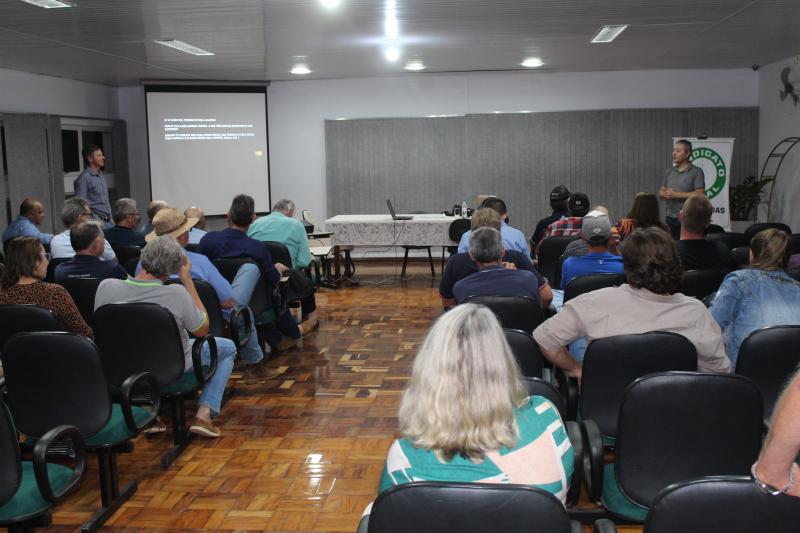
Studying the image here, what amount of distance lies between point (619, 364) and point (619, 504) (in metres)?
0.53

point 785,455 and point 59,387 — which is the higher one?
point 785,455

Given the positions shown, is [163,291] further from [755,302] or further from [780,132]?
[780,132]

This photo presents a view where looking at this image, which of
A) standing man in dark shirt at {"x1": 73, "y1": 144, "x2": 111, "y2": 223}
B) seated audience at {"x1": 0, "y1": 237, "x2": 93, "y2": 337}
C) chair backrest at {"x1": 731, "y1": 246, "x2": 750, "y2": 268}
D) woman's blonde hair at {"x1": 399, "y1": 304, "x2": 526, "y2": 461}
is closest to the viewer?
woman's blonde hair at {"x1": 399, "y1": 304, "x2": 526, "y2": 461}

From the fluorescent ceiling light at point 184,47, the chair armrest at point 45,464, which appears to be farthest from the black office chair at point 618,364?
the fluorescent ceiling light at point 184,47

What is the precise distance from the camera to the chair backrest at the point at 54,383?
9.96 feet

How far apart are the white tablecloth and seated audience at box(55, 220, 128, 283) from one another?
4.90 meters

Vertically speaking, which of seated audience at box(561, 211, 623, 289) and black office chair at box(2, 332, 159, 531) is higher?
seated audience at box(561, 211, 623, 289)

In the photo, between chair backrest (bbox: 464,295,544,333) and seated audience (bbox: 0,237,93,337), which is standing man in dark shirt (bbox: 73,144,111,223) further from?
chair backrest (bbox: 464,295,544,333)

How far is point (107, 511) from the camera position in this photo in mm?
3373

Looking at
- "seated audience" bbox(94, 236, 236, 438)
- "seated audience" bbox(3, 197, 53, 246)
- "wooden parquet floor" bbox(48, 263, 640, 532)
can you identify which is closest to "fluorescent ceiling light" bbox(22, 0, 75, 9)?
"seated audience" bbox(3, 197, 53, 246)

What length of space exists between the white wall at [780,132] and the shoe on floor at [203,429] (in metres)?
8.50

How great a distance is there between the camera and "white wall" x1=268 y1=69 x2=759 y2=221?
11.5 metres

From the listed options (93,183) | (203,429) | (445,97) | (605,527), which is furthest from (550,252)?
(445,97)

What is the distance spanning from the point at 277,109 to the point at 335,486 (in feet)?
30.9
